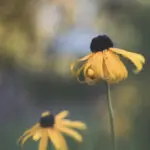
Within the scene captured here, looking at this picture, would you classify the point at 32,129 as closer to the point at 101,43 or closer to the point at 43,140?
the point at 43,140

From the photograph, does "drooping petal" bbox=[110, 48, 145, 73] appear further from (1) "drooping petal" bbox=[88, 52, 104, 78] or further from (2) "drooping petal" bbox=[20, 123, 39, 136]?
(2) "drooping petal" bbox=[20, 123, 39, 136]

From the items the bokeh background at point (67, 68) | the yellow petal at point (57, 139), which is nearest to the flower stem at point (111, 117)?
the bokeh background at point (67, 68)

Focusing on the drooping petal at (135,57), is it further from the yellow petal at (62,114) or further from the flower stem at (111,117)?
the yellow petal at (62,114)

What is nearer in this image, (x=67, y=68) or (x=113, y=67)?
(x=113, y=67)

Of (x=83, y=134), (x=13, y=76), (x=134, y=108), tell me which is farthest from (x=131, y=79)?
(x=13, y=76)

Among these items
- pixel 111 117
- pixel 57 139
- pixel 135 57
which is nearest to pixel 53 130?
pixel 57 139

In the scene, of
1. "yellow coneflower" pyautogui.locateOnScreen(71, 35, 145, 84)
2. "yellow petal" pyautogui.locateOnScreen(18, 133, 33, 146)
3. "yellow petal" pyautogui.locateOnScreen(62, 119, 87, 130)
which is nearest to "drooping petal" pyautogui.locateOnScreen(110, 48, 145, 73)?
"yellow coneflower" pyautogui.locateOnScreen(71, 35, 145, 84)
